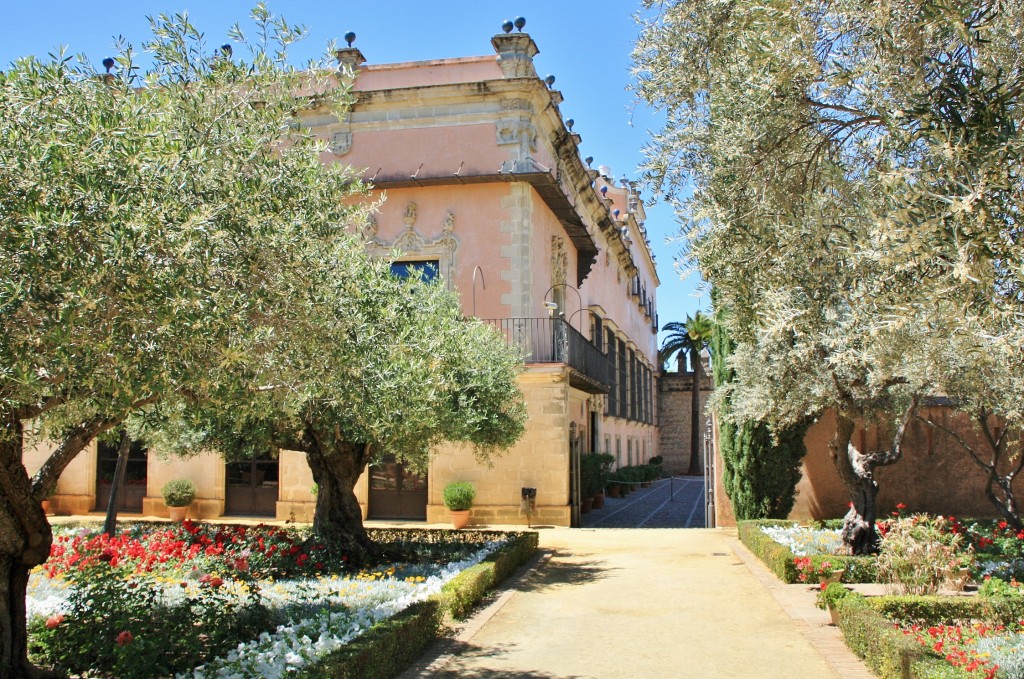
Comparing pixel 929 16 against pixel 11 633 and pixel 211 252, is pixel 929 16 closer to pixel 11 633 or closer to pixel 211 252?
pixel 211 252

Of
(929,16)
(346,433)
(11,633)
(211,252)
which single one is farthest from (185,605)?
(929,16)

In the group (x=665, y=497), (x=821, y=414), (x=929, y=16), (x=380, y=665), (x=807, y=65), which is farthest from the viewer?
(x=665, y=497)

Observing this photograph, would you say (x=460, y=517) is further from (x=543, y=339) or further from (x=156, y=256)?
(x=156, y=256)

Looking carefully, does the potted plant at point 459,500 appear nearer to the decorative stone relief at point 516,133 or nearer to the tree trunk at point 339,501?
the tree trunk at point 339,501

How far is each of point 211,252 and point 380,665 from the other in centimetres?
325

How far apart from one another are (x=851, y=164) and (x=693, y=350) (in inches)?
1704

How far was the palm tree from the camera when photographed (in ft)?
147

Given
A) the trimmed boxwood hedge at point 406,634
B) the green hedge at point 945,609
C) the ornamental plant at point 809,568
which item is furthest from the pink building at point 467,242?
the green hedge at point 945,609

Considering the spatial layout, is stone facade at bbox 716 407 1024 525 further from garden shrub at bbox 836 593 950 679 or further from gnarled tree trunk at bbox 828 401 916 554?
garden shrub at bbox 836 593 950 679

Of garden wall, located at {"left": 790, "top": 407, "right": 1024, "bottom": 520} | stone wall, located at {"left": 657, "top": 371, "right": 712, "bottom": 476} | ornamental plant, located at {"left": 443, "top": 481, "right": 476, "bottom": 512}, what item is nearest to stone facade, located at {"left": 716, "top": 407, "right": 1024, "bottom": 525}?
garden wall, located at {"left": 790, "top": 407, "right": 1024, "bottom": 520}

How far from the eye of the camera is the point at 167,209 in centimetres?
458

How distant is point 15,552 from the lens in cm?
545

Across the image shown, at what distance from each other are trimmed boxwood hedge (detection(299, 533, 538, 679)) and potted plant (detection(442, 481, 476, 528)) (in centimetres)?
664

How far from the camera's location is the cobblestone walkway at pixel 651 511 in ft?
64.5
